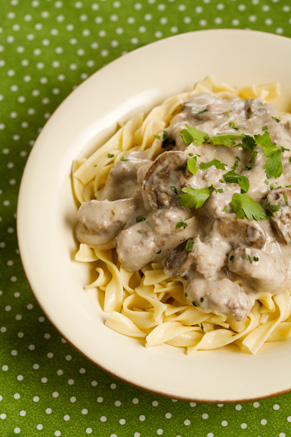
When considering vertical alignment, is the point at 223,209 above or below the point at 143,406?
above

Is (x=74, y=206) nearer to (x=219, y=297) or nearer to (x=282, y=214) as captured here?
(x=219, y=297)

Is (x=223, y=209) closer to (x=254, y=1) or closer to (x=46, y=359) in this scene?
(x=46, y=359)

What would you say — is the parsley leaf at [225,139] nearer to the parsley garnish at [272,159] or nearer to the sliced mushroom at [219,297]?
the parsley garnish at [272,159]

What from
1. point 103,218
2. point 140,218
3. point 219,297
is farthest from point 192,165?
point 219,297

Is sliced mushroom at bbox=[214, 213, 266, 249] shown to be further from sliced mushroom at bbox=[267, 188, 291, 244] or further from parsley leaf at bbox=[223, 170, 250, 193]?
parsley leaf at bbox=[223, 170, 250, 193]

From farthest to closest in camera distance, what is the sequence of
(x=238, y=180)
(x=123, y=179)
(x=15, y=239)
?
(x=15, y=239), (x=123, y=179), (x=238, y=180)

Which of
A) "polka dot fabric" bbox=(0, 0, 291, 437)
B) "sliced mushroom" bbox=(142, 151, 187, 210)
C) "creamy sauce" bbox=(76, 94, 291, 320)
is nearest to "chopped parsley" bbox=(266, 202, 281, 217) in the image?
"creamy sauce" bbox=(76, 94, 291, 320)

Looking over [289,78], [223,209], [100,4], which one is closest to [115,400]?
[223,209]
